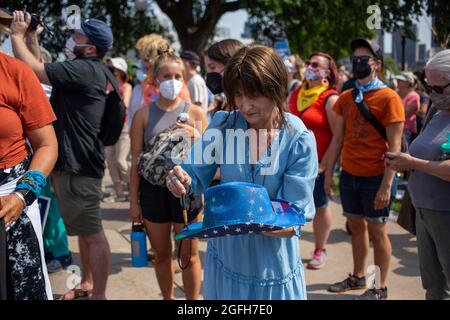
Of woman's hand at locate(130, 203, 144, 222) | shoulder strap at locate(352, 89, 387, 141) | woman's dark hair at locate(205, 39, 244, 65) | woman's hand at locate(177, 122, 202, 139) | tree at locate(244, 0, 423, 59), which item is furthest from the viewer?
tree at locate(244, 0, 423, 59)

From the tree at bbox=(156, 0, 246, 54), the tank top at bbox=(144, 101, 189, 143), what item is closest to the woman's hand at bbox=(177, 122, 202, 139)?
the tank top at bbox=(144, 101, 189, 143)

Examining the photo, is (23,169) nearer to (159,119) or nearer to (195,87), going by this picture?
(159,119)

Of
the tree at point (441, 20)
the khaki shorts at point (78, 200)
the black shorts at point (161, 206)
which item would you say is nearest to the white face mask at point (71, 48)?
the khaki shorts at point (78, 200)

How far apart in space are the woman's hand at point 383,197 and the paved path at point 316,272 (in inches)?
32.8

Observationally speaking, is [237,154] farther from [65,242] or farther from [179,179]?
[65,242]

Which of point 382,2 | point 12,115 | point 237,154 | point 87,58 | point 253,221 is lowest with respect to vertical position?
point 253,221

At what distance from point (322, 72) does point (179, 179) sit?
2.74 metres

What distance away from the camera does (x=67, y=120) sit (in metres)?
3.44

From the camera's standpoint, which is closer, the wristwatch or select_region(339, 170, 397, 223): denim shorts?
the wristwatch

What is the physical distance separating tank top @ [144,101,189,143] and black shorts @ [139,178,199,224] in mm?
325

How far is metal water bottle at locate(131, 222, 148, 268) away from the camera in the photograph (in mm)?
3576

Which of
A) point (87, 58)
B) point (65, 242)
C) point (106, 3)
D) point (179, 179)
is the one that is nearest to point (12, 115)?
point (179, 179)

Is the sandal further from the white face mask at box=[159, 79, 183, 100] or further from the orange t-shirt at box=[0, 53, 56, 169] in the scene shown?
the orange t-shirt at box=[0, 53, 56, 169]
